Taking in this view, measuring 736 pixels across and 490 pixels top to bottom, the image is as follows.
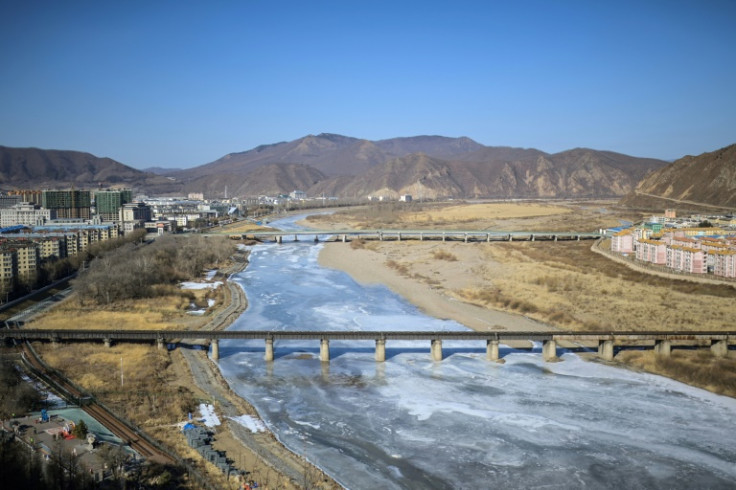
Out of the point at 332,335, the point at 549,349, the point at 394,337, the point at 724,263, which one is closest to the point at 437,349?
the point at 394,337

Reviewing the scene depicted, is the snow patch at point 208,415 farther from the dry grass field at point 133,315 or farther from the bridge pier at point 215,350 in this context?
the dry grass field at point 133,315

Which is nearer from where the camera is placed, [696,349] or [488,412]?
[488,412]

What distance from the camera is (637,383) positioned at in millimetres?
26469

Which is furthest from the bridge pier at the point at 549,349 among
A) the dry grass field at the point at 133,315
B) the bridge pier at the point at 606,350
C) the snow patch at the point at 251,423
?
the dry grass field at the point at 133,315

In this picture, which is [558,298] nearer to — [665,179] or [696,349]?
[696,349]

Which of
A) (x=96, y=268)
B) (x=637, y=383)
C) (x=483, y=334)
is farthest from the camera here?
(x=96, y=268)

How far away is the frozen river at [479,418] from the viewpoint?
1914cm

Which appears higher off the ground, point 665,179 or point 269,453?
point 665,179

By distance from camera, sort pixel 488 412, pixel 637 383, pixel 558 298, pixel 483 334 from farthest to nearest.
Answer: pixel 558 298, pixel 483 334, pixel 637 383, pixel 488 412

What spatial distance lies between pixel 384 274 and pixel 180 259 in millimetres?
18046

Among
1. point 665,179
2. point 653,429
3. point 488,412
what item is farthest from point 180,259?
Answer: point 665,179

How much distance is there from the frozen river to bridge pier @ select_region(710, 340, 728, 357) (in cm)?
436

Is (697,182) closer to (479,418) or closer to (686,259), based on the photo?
(686,259)

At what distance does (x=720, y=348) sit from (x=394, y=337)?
1479 cm
